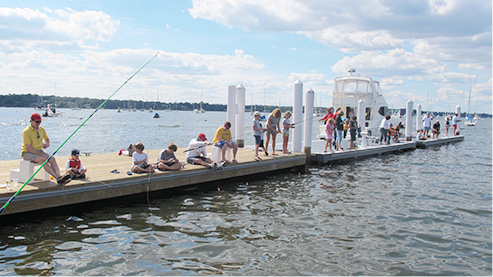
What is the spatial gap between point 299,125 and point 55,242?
1029 centimetres

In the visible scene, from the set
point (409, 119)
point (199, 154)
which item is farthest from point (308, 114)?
point (409, 119)

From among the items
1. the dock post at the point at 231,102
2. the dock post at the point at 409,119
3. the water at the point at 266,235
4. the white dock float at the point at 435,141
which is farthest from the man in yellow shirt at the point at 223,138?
the white dock float at the point at 435,141

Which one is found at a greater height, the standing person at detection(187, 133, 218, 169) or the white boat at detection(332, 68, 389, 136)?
the white boat at detection(332, 68, 389, 136)

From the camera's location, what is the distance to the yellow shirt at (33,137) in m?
7.51

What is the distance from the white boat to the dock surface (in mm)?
12397

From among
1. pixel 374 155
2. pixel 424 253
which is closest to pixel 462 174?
pixel 374 155

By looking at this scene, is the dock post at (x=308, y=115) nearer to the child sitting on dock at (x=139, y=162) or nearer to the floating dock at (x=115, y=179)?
the floating dock at (x=115, y=179)

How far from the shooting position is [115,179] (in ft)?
28.3

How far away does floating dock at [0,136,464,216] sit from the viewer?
731cm

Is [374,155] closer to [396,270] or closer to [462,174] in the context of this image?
[462,174]

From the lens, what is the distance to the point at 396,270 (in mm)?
6047

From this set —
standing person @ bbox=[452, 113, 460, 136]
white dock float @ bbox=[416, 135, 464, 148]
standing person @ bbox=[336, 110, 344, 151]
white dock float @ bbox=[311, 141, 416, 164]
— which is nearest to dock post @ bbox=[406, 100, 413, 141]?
white dock float @ bbox=[416, 135, 464, 148]

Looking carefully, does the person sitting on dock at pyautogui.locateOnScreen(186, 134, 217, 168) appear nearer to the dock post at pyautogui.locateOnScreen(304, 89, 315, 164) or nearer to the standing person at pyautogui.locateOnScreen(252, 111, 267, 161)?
the standing person at pyautogui.locateOnScreen(252, 111, 267, 161)

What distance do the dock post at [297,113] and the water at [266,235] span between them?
151 inches
